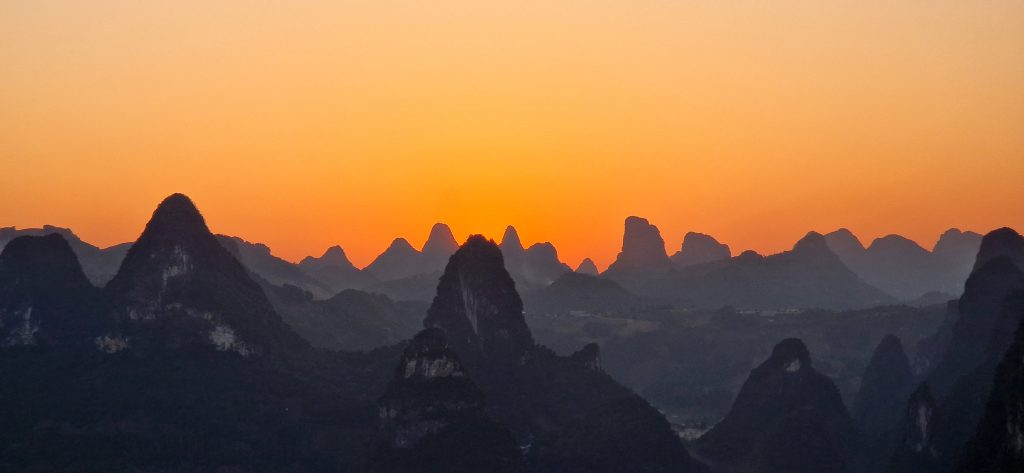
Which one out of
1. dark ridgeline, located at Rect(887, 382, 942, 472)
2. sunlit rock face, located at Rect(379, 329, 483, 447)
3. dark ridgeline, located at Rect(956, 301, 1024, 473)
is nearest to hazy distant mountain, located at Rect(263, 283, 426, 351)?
sunlit rock face, located at Rect(379, 329, 483, 447)

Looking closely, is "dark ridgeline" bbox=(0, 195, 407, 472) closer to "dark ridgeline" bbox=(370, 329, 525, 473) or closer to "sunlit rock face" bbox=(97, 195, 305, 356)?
"sunlit rock face" bbox=(97, 195, 305, 356)

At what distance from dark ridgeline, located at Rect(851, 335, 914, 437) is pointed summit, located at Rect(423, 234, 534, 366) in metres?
40.5

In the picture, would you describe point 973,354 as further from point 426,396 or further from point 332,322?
point 332,322

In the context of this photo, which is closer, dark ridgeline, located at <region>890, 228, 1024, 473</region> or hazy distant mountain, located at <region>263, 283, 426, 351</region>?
dark ridgeline, located at <region>890, 228, 1024, 473</region>

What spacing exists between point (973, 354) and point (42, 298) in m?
84.3

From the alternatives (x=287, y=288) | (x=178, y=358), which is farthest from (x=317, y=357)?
(x=287, y=288)

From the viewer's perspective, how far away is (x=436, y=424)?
95562 millimetres

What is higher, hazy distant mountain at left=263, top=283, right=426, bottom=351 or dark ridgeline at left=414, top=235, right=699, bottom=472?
hazy distant mountain at left=263, top=283, right=426, bottom=351

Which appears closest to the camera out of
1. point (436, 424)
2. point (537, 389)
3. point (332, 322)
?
point (436, 424)

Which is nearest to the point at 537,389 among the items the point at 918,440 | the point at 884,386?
the point at 918,440

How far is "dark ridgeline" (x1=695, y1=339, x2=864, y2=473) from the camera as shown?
376 feet

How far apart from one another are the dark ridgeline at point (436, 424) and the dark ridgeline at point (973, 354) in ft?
99.5

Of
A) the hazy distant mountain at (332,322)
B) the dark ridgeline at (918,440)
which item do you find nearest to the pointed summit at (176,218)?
the hazy distant mountain at (332,322)

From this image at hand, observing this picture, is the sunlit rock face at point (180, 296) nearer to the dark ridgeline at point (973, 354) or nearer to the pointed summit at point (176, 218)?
the pointed summit at point (176, 218)
